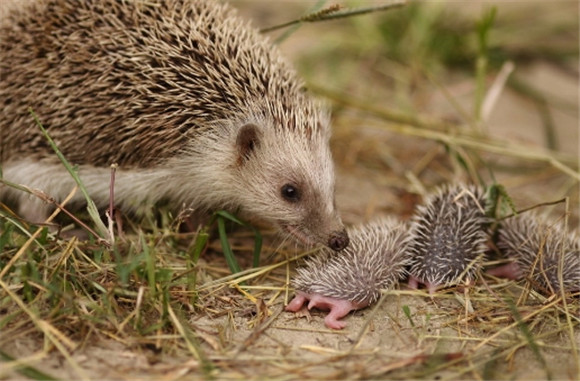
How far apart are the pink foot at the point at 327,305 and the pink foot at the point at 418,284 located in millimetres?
392

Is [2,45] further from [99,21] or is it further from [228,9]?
[228,9]

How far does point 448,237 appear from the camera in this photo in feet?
13.2

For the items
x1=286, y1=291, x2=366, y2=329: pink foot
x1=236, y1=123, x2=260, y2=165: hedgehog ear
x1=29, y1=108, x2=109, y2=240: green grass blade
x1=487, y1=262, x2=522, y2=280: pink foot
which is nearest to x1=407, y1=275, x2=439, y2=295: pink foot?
x1=286, y1=291, x2=366, y2=329: pink foot

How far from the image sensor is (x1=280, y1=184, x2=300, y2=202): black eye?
12.9 feet

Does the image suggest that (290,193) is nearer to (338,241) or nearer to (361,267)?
(338,241)

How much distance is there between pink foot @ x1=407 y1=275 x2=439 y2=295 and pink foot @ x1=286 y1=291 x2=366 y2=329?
39 centimetres

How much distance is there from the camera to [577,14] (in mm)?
7555

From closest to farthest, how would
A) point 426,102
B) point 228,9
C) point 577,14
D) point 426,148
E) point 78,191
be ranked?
1. point 78,191
2. point 228,9
3. point 426,148
4. point 426,102
5. point 577,14

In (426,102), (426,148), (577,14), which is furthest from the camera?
(577,14)

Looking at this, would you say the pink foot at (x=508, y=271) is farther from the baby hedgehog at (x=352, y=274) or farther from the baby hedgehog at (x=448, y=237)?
the baby hedgehog at (x=352, y=274)

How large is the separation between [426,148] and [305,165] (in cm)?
217

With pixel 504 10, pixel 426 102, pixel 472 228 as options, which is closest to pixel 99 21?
pixel 472 228

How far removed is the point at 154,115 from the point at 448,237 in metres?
1.81

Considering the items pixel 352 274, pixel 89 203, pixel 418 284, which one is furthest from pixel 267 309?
pixel 89 203
